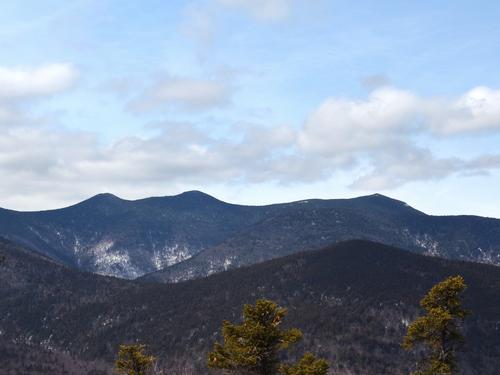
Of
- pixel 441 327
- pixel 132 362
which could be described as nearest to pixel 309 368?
pixel 441 327

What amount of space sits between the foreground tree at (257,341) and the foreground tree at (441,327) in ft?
29.8

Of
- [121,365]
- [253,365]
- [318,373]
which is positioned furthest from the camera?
[121,365]

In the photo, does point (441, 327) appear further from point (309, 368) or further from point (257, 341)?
point (257, 341)

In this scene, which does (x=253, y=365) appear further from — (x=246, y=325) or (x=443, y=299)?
(x=443, y=299)

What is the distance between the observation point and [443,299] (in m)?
47.2

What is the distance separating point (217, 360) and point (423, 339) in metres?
15.1

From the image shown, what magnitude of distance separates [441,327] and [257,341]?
13.2 metres

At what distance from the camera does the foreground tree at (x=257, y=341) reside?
1829 inches

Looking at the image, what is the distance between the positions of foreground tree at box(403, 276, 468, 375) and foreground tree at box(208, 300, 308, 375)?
29.8 ft

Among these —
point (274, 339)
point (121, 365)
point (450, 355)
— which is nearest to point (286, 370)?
point (274, 339)

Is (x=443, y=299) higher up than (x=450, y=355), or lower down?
higher up

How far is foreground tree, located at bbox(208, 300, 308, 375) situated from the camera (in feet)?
152

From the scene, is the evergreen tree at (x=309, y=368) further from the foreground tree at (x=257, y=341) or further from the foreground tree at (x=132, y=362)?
the foreground tree at (x=132, y=362)

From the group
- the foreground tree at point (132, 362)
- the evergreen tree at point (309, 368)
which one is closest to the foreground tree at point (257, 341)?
the evergreen tree at point (309, 368)
